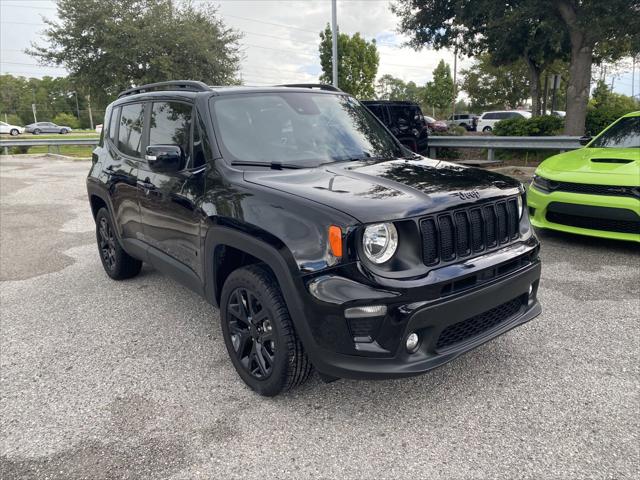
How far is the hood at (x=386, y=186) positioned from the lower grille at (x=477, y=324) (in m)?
0.64

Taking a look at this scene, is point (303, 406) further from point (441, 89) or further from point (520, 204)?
point (441, 89)

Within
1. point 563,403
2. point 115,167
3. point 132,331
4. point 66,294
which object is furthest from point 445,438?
point 66,294

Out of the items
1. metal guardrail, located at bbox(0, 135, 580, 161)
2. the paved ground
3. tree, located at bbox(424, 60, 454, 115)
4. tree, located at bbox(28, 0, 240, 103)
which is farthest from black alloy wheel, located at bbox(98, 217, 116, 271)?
tree, located at bbox(424, 60, 454, 115)

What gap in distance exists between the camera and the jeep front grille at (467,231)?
252 cm

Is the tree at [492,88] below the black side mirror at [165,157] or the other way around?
the other way around

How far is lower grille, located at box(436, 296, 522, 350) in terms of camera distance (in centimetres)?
260

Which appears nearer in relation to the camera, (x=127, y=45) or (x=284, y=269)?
(x=284, y=269)

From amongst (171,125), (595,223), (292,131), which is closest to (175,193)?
(171,125)

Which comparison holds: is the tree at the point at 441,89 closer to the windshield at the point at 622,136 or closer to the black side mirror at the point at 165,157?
the windshield at the point at 622,136

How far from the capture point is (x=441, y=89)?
55.1 metres

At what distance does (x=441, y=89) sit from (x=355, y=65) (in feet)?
54.4

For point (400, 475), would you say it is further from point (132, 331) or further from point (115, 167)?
point (115, 167)

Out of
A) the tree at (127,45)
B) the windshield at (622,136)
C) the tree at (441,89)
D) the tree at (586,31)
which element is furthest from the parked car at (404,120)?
the tree at (441,89)

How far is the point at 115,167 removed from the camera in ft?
15.1
